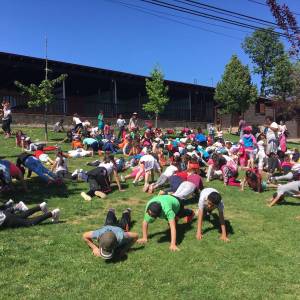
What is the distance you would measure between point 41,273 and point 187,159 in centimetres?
804

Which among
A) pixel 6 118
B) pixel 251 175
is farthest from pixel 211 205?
pixel 6 118

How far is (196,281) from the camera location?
6840 millimetres

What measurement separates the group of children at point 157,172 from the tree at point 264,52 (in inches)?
1428

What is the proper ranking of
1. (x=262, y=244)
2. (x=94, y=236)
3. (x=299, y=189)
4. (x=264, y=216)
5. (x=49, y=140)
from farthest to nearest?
(x=49, y=140) → (x=299, y=189) → (x=264, y=216) → (x=262, y=244) → (x=94, y=236)

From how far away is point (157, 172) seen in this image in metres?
14.5

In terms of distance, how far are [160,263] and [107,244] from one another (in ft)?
3.21

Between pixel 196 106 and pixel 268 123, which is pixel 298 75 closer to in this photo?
pixel 196 106

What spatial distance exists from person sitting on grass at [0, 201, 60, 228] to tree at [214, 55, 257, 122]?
31984 mm

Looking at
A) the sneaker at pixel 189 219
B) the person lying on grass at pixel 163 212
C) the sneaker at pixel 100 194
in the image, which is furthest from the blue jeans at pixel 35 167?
the person lying on grass at pixel 163 212

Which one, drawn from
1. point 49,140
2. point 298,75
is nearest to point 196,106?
point 298,75

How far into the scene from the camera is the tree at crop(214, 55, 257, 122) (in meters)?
39.9

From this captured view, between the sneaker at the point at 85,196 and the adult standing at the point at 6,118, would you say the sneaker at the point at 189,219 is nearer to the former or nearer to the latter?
the sneaker at the point at 85,196

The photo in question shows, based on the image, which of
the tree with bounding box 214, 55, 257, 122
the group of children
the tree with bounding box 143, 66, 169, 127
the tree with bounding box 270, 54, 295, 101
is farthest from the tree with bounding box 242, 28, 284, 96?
the group of children

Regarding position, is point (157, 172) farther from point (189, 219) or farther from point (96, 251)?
point (96, 251)
